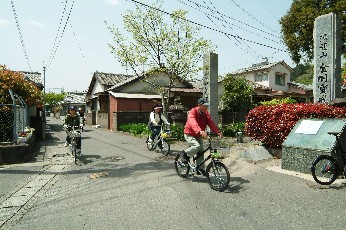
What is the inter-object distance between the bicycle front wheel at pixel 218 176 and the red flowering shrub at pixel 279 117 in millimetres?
3938

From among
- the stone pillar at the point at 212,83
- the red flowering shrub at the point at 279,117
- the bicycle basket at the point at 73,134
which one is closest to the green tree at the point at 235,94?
the stone pillar at the point at 212,83

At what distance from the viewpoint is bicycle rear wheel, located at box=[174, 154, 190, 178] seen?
6.85 meters

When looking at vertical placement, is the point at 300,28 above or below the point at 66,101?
above

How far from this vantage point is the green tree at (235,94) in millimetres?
22250

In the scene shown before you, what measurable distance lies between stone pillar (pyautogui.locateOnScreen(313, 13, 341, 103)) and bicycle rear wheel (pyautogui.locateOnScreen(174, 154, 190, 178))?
24.0 feet

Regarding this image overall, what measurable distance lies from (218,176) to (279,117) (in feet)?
13.9

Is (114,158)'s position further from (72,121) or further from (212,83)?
(212,83)

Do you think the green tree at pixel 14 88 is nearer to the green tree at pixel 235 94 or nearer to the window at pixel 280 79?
the green tree at pixel 235 94

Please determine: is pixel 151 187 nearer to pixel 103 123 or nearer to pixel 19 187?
pixel 19 187

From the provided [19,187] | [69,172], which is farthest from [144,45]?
[19,187]

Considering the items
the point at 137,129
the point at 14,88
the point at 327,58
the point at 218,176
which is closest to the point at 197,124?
the point at 218,176

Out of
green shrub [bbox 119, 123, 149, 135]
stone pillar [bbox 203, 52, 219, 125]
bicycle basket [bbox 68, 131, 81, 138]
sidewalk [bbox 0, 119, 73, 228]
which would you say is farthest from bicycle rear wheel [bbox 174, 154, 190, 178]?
green shrub [bbox 119, 123, 149, 135]

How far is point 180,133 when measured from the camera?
590 inches

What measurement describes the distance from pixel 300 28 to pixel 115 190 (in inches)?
1088
